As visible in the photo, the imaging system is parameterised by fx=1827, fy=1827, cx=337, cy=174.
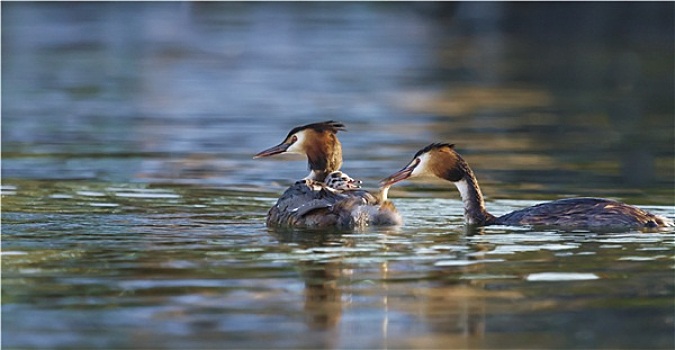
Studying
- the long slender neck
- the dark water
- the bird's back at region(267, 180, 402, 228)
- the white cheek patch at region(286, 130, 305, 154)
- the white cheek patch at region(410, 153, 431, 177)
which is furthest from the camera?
the white cheek patch at region(286, 130, 305, 154)

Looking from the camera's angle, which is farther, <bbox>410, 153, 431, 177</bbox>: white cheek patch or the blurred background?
the blurred background

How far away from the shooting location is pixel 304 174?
58.0 ft

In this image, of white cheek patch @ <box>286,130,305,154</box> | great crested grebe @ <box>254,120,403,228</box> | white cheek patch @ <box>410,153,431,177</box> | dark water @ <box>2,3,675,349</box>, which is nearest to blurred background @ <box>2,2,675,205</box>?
dark water @ <box>2,3,675,349</box>

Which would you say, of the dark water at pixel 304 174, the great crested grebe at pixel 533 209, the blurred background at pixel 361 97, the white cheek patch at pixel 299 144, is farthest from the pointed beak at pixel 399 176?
the blurred background at pixel 361 97

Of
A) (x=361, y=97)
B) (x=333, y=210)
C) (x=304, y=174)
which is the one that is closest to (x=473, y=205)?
(x=333, y=210)

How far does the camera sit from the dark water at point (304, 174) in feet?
31.1

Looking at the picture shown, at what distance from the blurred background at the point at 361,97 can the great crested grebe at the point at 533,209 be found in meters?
1.82

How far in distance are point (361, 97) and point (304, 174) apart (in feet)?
35.0

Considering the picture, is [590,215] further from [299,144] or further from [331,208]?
[299,144]

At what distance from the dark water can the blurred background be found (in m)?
0.08

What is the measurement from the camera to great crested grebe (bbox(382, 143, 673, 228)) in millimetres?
13070

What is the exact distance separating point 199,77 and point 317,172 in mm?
19282

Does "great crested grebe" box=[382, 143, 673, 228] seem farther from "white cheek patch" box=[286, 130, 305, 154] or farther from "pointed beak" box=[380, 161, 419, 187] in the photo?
"white cheek patch" box=[286, 130, 305, 154]

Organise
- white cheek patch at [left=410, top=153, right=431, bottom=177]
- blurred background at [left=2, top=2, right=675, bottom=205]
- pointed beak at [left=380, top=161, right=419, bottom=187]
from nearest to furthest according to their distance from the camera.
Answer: pointed beak at [left=380, top=161, right=419, bottom=187] < white cheek patch at [left=410, top=153, right=431, bottom=177] < blurred background at [left=2, top=2, right=675, bottom=205]
